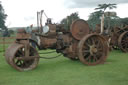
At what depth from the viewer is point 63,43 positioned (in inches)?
255

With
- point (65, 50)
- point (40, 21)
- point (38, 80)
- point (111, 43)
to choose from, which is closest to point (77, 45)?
point (65, 50)

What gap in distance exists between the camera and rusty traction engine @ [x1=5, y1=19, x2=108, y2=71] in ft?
19.0

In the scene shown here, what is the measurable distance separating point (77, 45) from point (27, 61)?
193 cm

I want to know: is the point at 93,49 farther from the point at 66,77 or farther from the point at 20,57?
the point at 20,57

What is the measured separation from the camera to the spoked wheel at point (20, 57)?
5.34m

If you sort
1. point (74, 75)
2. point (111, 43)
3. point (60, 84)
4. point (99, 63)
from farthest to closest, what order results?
point (111, 43)
point (99, 63)
point (74, 75)
point (60, 84)

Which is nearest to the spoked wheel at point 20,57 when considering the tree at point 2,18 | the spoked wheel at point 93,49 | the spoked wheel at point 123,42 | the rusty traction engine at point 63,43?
the rusty traction engine at point 63,43

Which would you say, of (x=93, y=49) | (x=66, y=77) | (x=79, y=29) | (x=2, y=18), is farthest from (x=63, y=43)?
(x=2, y=18)

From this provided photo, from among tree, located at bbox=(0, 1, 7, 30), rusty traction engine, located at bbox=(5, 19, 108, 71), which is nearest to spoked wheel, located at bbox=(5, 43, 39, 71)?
rusty traction engine, located at bbox=(5, 19, 108, 71)

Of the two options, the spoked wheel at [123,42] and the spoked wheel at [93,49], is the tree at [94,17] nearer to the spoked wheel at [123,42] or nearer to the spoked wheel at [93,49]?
the spoked wheel at [123,42]

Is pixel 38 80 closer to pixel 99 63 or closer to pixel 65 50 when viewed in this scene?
pixel 65 50

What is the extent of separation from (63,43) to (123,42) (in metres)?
4.95

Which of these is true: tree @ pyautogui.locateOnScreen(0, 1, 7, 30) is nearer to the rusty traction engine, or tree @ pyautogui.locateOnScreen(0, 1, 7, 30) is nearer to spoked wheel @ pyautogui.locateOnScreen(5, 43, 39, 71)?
the rusty traction engine

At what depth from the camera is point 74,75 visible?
4.97 m
